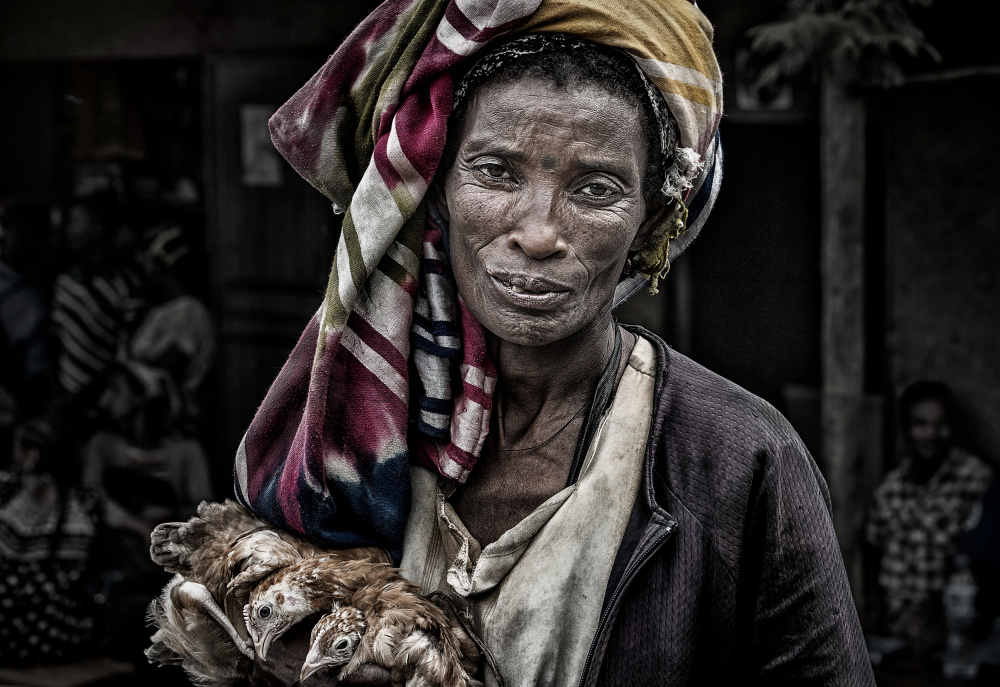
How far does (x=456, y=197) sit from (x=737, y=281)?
3.40m

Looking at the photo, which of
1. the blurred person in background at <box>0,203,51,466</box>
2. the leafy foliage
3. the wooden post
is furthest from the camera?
the blurred person in background at <box>0,203,51,466</box>

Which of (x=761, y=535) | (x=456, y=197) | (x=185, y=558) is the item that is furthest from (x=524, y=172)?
(x=185, y=558)

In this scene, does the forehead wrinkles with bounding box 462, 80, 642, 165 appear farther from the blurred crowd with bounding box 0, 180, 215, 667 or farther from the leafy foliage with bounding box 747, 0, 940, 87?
the blurred crowd with bounding box 0, 180, 215, 667

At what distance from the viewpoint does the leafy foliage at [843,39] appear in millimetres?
4441

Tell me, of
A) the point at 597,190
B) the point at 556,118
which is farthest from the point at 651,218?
the point at 556,118

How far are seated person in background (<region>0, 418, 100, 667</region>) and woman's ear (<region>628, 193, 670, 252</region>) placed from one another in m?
4.34

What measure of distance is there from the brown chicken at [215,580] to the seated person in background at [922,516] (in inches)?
159

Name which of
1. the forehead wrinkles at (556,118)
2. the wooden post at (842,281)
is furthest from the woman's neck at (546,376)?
the wooden post at (842,281)

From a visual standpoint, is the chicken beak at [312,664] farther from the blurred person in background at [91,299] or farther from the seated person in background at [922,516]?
the blurred person in background at [91,299]

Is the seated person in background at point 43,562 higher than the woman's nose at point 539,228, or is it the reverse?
the woman's nose at point 539,228

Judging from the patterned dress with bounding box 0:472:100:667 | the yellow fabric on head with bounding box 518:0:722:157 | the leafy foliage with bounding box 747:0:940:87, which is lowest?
the patterned dress with bounding box 0:472:100:667

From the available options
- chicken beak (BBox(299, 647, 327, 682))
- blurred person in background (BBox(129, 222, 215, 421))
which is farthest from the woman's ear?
blurred person in background (BBox(129, 222, 215, 421))

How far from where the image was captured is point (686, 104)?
5.81 feet

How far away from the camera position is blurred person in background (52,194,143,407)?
18.7 ft
